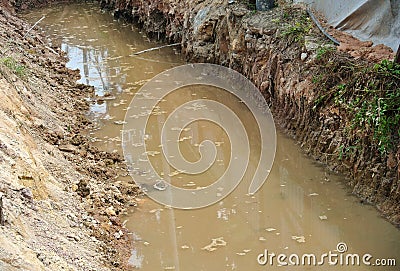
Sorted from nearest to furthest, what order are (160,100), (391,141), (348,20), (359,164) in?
(391,141) → (359,164) → (348,20) → (160,100)

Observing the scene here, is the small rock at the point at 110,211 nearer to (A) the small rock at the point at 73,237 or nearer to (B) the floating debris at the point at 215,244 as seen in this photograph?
(A) the small rock at the point at 73,237

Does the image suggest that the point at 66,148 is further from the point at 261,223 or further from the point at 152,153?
the point at 261,223

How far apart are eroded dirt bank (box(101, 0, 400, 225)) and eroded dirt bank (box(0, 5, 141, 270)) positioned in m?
3.05

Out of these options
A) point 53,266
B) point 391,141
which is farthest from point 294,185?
point 53,266

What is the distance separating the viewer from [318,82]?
803 centimetres

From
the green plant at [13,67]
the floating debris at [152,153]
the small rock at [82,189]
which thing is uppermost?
the green plant at [13,67]

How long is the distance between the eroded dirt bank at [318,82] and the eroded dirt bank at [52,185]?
3048mm

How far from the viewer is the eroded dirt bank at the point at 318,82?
670 centimetres

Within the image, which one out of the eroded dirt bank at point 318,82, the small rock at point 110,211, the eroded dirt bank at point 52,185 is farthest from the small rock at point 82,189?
the eroded dirt bank at point 318,82

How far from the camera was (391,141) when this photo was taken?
6.49 meters

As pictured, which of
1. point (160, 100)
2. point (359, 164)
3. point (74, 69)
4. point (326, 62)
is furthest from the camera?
point (74, 69)

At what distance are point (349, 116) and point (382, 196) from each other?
1.22m

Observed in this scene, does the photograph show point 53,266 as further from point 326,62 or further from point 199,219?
point 326,62

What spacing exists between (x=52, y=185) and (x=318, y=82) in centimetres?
432
